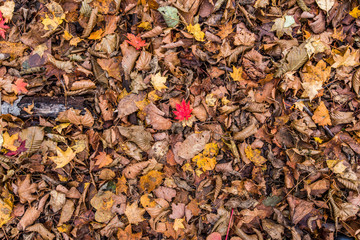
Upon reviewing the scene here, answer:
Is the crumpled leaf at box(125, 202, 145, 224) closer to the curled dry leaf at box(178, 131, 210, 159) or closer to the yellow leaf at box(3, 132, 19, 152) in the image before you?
the curled dry leaf at box(178, 131, 210, 159)

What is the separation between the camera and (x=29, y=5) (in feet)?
7.20

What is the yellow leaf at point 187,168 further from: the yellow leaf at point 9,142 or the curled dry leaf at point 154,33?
the yellow leaf at point 9,142

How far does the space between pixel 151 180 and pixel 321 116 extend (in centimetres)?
171

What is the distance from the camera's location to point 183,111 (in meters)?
2.06

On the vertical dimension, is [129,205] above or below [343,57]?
below

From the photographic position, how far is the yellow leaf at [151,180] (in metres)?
2.08

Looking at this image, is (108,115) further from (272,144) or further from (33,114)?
(272,144)

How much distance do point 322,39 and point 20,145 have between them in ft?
9.98

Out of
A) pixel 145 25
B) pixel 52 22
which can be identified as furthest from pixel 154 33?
pixel 52 22

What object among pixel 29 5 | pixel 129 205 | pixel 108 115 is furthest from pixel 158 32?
pixel 129 205

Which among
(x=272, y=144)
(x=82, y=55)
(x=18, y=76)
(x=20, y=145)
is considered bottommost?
(x=20, y=145)

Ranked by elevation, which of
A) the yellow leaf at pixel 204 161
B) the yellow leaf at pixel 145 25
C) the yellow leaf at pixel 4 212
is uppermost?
the yellow leaf at pixel 145 25

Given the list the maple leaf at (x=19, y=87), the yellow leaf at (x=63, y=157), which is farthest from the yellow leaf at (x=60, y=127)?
the maple leaf at (x=19, y=87)

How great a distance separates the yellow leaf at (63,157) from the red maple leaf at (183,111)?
1.04m
